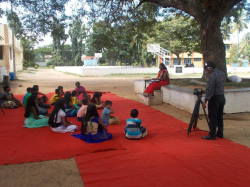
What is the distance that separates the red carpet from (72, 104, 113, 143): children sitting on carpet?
0.20 m

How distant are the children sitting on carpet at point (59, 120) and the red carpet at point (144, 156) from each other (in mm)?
205

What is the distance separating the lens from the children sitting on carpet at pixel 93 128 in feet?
16.8

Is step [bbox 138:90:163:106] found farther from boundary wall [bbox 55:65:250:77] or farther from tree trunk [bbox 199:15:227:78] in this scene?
boundary wall [bbox 55:65:250:77]

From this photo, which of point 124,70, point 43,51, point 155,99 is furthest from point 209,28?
point 43,51

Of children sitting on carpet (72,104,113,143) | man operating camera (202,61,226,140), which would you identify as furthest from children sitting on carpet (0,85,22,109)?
man operating camera (202,61,226,140)

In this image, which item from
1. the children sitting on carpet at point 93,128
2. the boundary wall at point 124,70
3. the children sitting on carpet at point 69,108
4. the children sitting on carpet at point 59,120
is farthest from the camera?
the boundary wall at point 124,70

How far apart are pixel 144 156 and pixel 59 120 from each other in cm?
245

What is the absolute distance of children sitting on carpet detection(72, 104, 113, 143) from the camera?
16.8 feet

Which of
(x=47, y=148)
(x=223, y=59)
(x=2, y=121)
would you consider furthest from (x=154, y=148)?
(x=223, y=59)

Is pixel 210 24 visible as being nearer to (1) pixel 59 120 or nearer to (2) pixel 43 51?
(1) pixel 59 120

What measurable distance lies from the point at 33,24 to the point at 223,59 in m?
9.07

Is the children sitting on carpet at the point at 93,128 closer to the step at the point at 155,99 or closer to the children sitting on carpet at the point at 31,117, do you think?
the children sitting on carpet at the point at 31,117

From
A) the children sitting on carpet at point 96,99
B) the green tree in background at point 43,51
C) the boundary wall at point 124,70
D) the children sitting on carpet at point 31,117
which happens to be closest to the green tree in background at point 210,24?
the children sitting on carpet at point 96,99

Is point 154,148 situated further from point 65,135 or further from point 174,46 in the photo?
point 174,46
